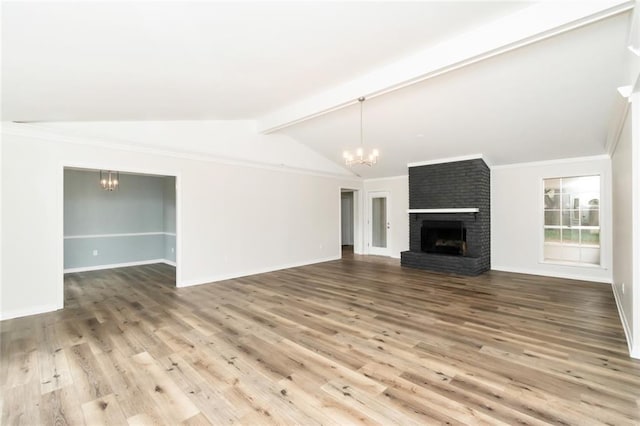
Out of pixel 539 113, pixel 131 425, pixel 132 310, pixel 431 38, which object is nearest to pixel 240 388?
pixel 131 425

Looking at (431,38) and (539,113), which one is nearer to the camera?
(431,38)

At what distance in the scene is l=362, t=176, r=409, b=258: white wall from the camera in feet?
27.8

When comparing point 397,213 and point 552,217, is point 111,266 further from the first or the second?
point 552,217

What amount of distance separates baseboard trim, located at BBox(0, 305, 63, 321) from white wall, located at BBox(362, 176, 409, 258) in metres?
7.58

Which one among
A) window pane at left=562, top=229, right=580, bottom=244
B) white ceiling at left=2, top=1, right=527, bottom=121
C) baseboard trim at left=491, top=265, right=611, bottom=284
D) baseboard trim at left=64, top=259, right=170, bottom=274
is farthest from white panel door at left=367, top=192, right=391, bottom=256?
baseboard trim at left=64, top=259, right=170, bottom=274

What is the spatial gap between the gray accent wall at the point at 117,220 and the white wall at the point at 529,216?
26.2ft

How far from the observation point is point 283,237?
7.18 meters

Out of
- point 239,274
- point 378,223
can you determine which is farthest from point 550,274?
point 239,274

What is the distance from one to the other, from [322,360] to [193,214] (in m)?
4.02

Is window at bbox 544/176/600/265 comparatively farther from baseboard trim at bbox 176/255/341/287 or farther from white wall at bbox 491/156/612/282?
baseboard trim at bbox 176/255/341/287

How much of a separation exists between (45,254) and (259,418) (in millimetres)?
4209

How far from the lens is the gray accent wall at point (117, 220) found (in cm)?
658

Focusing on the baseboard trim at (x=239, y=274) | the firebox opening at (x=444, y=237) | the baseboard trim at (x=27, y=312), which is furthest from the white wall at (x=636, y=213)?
the baseboard trim at (x=27, y=312)

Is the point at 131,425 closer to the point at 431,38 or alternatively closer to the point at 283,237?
the point at 431,38
